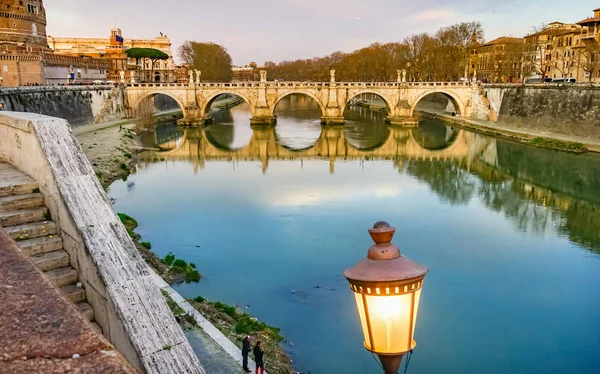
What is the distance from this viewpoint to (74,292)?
3.94 meters

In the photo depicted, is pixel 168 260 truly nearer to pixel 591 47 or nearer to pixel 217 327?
pixel 217 327

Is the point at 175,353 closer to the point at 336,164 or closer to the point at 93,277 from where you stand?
the point at 93,277

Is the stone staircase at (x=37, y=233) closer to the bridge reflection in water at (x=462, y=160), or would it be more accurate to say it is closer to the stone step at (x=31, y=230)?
the stone step at (x=31, y=230)

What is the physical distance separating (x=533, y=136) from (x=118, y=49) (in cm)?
4998

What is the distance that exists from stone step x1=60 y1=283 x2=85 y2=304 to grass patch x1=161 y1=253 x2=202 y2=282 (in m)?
6.56

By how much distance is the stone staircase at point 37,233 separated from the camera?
3965 millimetres

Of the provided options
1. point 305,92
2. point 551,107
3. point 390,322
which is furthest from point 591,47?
point 390,322

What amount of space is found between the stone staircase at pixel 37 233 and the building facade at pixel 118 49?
55449mm

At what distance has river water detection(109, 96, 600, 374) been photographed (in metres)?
8.32

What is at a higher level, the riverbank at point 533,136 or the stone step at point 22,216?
the stone step at point 22,216

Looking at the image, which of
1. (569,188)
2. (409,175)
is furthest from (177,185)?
(569,188)

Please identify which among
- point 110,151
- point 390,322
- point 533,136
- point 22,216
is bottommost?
point 110,151

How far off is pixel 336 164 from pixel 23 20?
32138mm

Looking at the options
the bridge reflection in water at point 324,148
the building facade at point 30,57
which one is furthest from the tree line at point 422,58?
the building facade at point 30,57
